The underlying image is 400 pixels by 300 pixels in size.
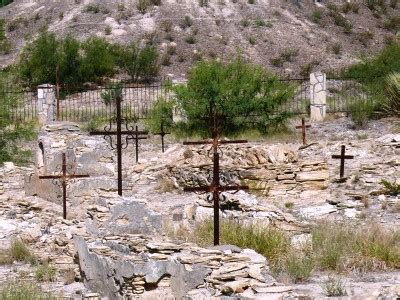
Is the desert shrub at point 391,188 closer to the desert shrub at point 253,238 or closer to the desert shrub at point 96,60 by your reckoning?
the desert shrub at point 253,238

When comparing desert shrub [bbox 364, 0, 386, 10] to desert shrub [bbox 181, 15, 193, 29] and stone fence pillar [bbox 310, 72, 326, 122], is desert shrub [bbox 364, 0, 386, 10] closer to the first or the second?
desert shrub [bbox 181, 15, 193, 29]

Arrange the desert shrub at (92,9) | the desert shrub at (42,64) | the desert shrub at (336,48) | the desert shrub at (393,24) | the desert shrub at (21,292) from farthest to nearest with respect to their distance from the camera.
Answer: the desert shrub at (393,24)
the desert shrub at (92,9)
the desert shrub at (336,48)
the desert shrub at (42,64)
the desert shrub at (21,292)

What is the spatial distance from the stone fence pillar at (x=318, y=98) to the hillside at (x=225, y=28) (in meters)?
9.95

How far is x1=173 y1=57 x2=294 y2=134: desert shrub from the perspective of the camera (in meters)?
24.1

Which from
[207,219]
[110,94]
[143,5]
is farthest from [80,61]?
[207,219]

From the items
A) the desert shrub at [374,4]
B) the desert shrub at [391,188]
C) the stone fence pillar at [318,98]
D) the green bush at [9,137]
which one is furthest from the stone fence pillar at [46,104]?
the desert shrub at [374,4]

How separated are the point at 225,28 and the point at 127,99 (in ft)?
38.5

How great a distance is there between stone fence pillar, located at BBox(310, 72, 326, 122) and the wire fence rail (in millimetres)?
513

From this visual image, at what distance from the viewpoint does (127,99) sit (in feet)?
102

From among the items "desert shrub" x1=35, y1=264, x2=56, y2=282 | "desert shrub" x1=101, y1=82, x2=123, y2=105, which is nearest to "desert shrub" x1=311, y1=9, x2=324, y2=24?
"desert shrub" x1=101, y1=82, x2=123, y2=105

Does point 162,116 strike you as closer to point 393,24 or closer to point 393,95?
point 393,95

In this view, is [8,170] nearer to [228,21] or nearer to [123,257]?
[123,257]

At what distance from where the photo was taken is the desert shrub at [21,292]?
7988 mm

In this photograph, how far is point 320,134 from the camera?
23578mm
